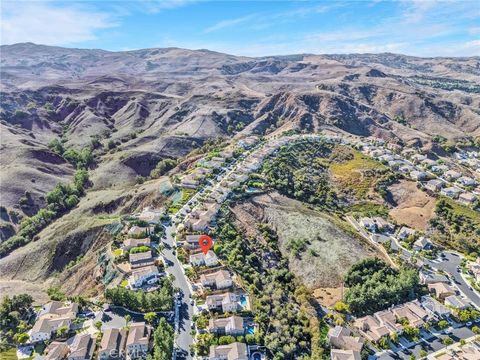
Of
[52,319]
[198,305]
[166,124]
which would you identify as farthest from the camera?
[166,124]

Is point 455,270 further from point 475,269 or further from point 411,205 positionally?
point 411,205

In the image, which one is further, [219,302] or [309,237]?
[309,237]

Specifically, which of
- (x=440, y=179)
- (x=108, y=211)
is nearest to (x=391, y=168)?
(x=440, y=179)

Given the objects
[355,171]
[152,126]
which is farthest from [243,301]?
[152,126]

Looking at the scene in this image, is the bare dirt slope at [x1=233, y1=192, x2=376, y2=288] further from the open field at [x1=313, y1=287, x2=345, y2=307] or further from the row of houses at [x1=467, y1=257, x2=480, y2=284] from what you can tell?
the row of houses at [x1=467, y1=257, x2=480, y2=284]

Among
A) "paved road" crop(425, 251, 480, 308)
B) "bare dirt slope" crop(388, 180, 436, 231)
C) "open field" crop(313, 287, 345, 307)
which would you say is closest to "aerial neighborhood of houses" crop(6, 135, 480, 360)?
"paved road" crop(425, 251, 480, 308)

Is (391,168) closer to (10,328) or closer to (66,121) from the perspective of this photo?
(10,328)

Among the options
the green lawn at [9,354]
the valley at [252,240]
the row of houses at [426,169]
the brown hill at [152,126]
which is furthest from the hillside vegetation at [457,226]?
the green lawn at [9,354]
